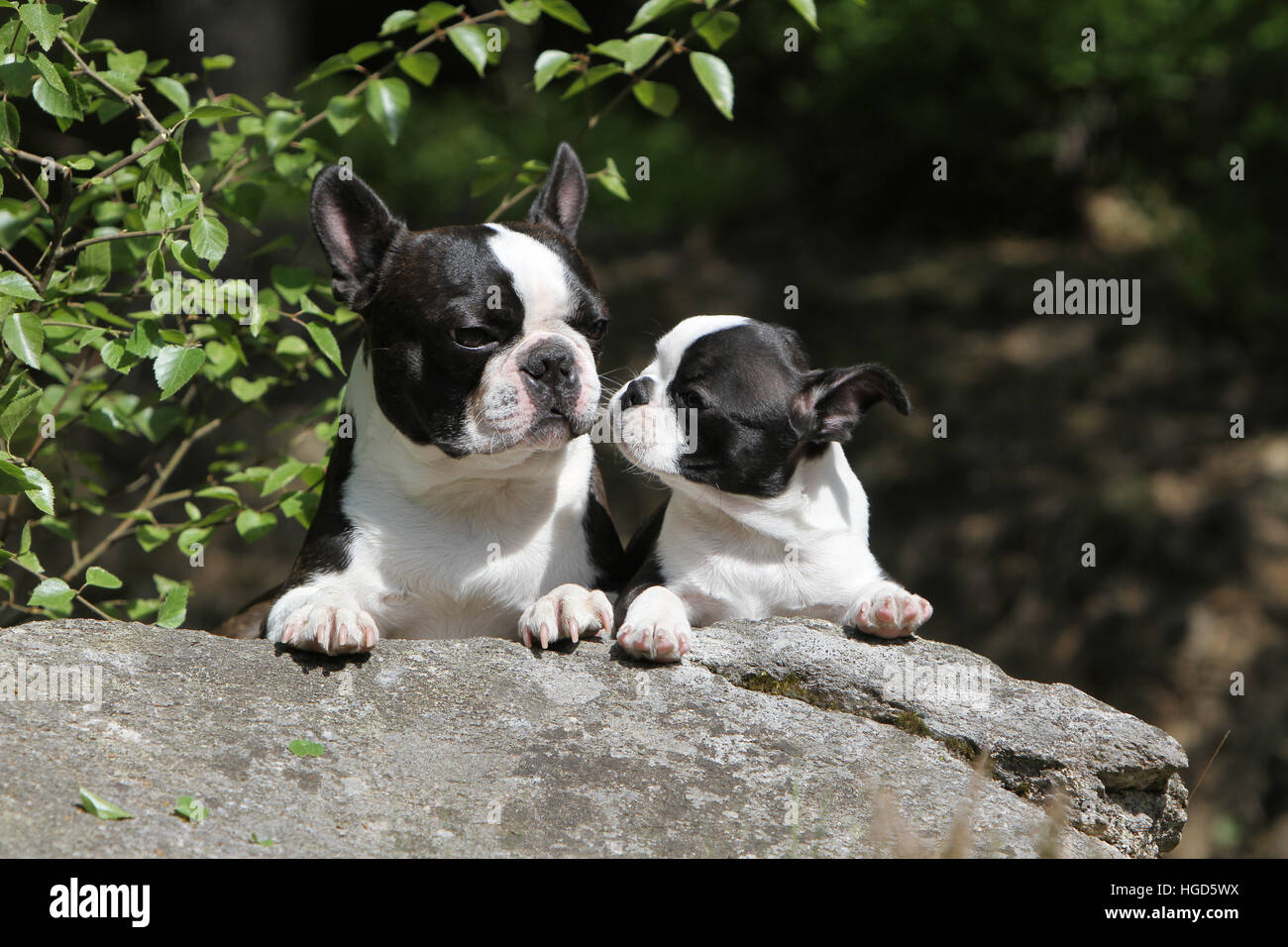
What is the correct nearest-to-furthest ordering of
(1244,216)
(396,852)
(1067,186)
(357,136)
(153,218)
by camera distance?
(396,852) < (153,218) < (1244,216) < (1067,186) < (357,136)

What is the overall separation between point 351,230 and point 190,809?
2.35m

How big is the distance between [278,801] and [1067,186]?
9.98m

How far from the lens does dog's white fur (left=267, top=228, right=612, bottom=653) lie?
462 cm

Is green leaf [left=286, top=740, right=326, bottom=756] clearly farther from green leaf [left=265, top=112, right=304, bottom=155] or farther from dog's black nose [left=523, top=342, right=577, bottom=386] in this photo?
green leaf [left=265, top=112, right=304, bottom=155]

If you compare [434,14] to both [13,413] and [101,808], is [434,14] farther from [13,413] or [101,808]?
[101,808]

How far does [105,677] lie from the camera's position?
3.84m

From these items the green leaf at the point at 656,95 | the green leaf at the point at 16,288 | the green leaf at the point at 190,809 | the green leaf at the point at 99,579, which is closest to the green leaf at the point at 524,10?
the green leaf at the point at 656,95

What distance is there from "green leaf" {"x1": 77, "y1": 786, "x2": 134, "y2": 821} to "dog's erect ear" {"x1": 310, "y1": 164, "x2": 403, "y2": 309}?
2.18 m

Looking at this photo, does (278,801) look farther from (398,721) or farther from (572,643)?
(572,643)

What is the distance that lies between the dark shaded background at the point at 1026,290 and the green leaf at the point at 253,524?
139 inches

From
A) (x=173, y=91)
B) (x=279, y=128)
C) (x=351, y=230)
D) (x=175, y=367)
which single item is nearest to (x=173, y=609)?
(x=175, y=367)

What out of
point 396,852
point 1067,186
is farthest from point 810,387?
point 1067,186

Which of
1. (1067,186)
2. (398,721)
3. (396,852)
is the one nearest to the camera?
(396,852)

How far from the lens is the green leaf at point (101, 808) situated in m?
3.18
